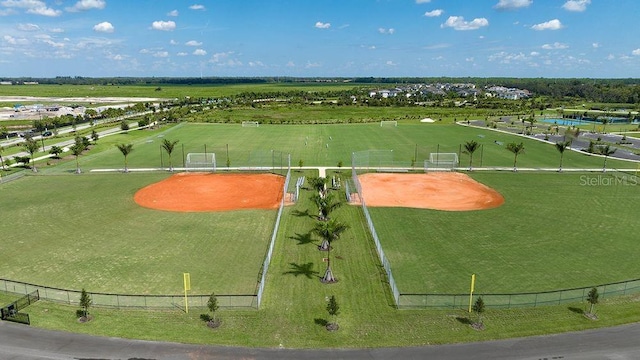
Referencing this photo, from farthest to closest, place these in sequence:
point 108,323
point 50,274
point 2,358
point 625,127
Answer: point 625,127
point 50,274
point 108,323
point 2,358

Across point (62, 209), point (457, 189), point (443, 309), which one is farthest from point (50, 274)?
point (457, 189)

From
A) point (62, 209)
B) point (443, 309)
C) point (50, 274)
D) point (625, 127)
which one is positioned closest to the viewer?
point (443, 309)

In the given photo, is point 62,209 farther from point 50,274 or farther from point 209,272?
point 209,272

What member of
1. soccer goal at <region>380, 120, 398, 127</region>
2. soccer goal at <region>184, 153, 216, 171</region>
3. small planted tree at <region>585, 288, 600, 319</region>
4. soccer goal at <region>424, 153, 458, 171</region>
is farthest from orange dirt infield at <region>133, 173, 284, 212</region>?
soccer goal at <region>380, 120, 398, 127</region>

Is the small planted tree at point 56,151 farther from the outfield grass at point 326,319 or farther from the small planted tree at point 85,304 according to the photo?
the small planted tree at point 85,304

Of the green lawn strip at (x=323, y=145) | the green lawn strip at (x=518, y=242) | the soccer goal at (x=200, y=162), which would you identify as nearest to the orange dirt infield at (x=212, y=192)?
the soccer goal at (x=200, y=162)

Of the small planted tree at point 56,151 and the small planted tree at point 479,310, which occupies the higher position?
the small planted tree at point 56,151
